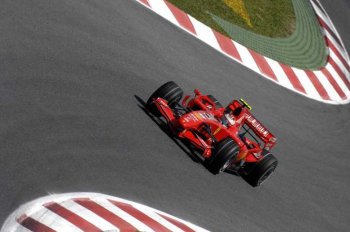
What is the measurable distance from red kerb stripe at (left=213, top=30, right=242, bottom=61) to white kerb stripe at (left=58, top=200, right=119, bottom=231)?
767 centimetres

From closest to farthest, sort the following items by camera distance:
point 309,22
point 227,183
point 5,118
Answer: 1. point 5,118
2. point 227,183
3. point 309,22

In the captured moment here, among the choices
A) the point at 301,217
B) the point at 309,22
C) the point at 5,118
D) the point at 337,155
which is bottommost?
the point at 5,118

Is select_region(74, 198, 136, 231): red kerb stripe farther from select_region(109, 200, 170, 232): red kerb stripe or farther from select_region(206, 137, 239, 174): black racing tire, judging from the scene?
select_region(206, 137, 239, 174): black racing tire

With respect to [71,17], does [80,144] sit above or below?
below

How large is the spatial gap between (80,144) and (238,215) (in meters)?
3.14

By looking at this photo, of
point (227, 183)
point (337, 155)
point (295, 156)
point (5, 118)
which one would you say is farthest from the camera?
point (337, 155)

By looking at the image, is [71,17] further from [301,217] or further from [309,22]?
[309,22]

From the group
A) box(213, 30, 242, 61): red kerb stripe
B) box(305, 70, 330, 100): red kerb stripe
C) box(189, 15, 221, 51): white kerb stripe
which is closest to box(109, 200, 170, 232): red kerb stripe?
box(189, 15, 221, 51): white kerb stripe

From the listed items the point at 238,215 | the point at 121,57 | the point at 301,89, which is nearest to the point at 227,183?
the point at 238,215

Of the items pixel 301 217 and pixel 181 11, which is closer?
pixel 301 217

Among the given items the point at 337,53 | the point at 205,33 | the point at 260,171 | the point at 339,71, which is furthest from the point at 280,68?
the point at 260,171

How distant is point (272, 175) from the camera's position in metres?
13.1

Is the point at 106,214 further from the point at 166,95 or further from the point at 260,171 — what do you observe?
the point at 260,171

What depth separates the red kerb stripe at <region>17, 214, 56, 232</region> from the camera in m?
8.45
